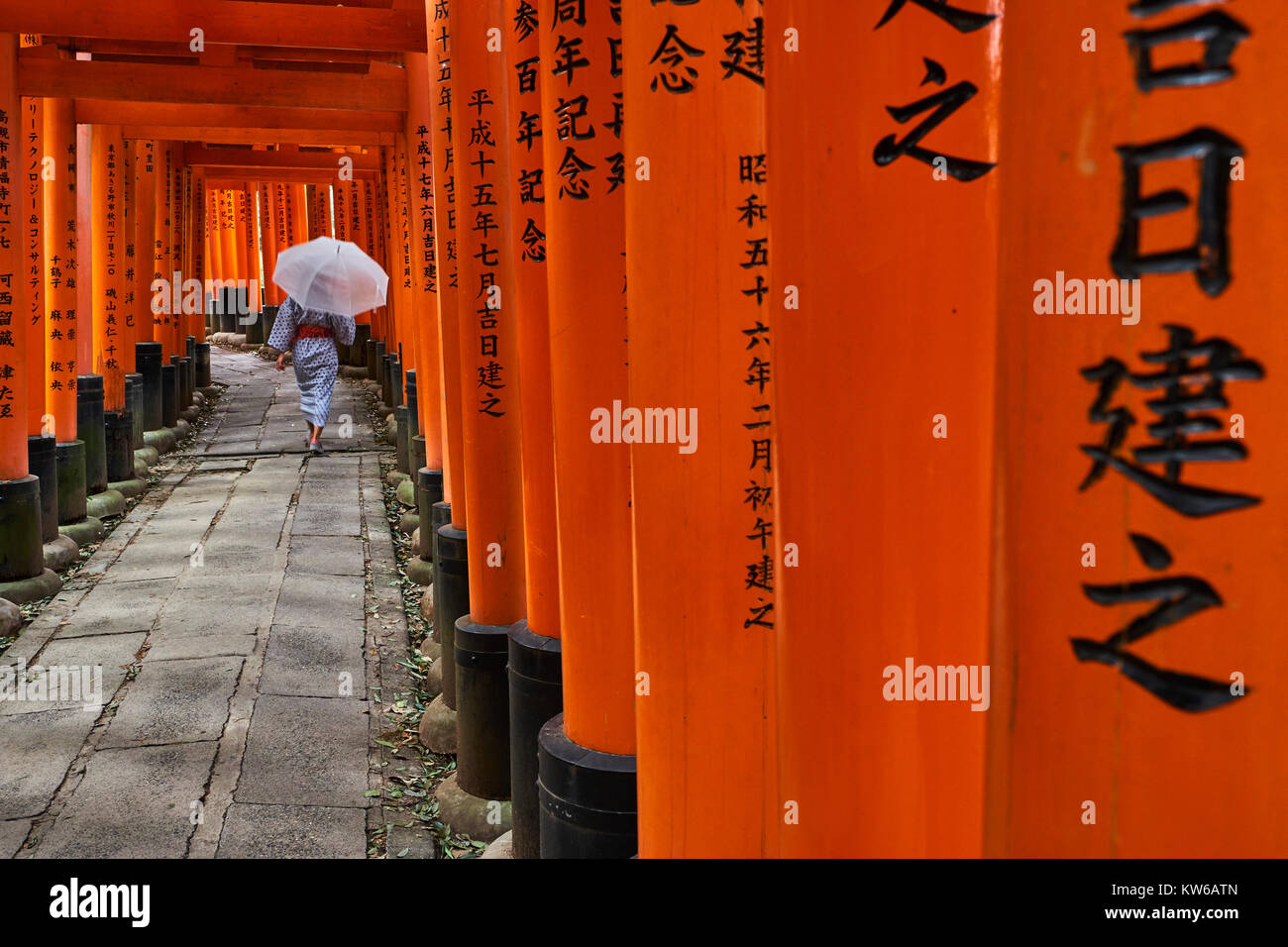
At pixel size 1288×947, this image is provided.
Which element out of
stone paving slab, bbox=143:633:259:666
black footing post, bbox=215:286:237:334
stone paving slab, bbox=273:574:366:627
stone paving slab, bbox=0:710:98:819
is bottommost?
stone paving slab, bbox=0:710:98:819

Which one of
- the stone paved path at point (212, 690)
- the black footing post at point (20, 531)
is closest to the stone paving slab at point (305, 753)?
the stone paved path at point (212, 690)

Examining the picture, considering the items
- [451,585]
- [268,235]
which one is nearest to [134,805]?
[451,585]

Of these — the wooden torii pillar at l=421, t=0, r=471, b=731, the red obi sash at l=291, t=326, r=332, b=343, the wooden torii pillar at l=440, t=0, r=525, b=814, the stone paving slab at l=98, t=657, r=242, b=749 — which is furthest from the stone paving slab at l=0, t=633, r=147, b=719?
the red obi sash at l=291, t=326, r=332, b=343

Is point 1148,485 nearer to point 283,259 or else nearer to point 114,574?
point 114,574

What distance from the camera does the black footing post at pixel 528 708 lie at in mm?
3193

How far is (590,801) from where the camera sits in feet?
8.31

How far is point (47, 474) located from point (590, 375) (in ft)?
20.8

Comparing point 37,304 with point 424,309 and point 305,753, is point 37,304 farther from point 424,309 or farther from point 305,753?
point 305,753

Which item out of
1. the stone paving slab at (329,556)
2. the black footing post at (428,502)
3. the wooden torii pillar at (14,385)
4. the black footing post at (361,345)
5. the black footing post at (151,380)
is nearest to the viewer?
the black footing post at (428,502)

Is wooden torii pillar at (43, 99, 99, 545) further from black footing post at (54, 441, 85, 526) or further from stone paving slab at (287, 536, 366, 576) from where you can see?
stone paving slab at (287, 536, 366, 576)

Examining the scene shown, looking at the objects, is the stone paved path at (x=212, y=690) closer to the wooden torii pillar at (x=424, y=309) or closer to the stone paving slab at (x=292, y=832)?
the stone paving slab at (x=292, y=832)

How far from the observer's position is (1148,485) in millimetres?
1043

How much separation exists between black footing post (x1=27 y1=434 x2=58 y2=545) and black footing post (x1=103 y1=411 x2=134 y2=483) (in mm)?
2372

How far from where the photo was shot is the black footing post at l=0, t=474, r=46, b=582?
6.63m
